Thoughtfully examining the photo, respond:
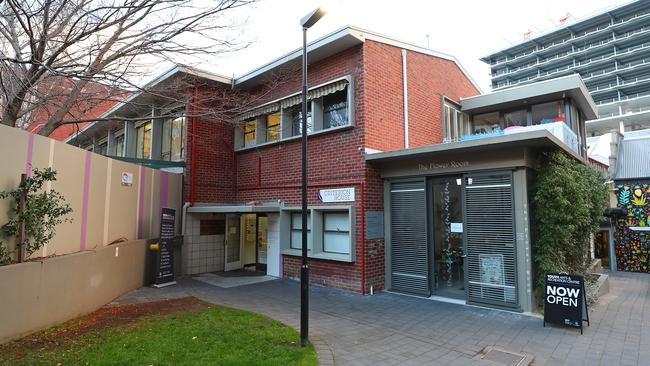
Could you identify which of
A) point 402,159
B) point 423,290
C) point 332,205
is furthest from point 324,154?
point 423,290

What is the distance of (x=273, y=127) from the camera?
1217 cm

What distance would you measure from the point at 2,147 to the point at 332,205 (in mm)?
6527

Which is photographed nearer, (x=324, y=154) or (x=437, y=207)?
(x=437, y=207)

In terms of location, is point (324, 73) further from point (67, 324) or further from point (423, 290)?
point (67, 324)

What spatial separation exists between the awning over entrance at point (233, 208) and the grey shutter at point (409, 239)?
355 cm

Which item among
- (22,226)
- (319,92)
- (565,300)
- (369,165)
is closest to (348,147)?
(369,165)

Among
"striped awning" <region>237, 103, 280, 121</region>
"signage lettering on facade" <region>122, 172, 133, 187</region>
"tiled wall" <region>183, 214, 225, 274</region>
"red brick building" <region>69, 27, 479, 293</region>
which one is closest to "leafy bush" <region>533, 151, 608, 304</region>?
"red brick building" <region>69, 27, 479, 293</region>

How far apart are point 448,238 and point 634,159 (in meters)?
11.5

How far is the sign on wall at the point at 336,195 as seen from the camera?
938 cm

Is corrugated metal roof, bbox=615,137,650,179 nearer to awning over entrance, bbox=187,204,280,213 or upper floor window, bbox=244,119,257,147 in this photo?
awning over entrance, bbox=187,204,280,213

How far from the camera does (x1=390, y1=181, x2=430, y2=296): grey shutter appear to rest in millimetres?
8688

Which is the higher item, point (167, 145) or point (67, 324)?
point (167, 145)

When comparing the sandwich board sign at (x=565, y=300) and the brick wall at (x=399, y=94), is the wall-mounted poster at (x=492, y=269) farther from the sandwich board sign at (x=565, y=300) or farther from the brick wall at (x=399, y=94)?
the brick wall at (x=399, y=94)

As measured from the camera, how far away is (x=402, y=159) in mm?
9062
